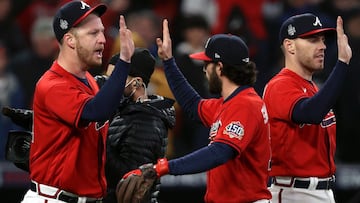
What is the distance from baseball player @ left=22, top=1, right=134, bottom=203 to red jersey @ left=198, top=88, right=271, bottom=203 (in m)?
0.69

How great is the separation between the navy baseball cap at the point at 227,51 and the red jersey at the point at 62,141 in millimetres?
800

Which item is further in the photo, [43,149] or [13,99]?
[13,99]

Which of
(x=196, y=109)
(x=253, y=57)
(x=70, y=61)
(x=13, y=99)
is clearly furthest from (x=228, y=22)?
(x=70, y=61)

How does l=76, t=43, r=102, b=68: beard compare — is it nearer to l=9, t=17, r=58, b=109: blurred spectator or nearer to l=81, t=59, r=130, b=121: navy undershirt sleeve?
l=81, t=59, r=130, b=121: navy undershirt sleeve

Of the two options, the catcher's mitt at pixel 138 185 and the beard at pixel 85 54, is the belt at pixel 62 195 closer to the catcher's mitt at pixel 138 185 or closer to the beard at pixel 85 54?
the catcher's mitt at pixel 138 185

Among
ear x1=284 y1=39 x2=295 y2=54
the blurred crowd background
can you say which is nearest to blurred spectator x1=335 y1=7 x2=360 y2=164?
the blurred crowd background

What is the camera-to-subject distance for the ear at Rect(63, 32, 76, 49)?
253 inches

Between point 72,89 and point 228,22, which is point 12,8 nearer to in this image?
point 228,22

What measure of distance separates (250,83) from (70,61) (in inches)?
44.1

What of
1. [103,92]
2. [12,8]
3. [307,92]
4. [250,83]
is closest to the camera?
[103,92]

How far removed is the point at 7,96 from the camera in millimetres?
10422

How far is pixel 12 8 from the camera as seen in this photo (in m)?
11.9

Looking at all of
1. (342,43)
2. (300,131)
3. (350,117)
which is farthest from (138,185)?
(350,117)

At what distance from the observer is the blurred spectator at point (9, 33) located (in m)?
11.6
